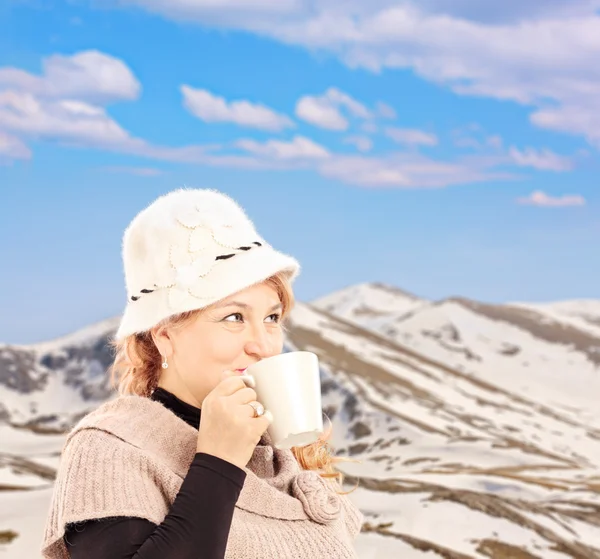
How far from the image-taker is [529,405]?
312 ft

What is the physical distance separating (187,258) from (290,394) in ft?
3.01

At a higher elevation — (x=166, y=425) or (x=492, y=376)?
(x=166, y=425)

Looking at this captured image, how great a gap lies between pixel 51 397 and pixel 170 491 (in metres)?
96.3

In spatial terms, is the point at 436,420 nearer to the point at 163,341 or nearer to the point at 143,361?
the point at 143,361

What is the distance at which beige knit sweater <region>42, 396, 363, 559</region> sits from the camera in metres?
3.69

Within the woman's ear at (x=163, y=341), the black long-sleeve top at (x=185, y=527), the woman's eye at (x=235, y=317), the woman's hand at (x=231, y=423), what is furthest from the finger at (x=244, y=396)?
the woman's ear at (x=163, y=341)

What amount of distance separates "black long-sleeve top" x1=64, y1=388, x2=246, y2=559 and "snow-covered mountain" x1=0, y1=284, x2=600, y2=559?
1.71m

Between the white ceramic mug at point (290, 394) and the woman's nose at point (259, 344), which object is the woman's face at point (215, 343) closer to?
the woman's nose at point (259, 344)

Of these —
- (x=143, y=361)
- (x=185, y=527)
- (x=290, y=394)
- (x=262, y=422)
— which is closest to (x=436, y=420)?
(x=143, y=361)

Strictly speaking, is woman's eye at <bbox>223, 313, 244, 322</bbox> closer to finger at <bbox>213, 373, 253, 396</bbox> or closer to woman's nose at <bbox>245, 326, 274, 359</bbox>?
woman's nose at <bbox>245, 326, 274, 359</bbox>

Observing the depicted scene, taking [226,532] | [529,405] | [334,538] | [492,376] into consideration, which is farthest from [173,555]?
[492,376]

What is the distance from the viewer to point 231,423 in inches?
144

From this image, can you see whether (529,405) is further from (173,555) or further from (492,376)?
(173,555)

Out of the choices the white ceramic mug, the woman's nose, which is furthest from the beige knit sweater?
the woman's nose
